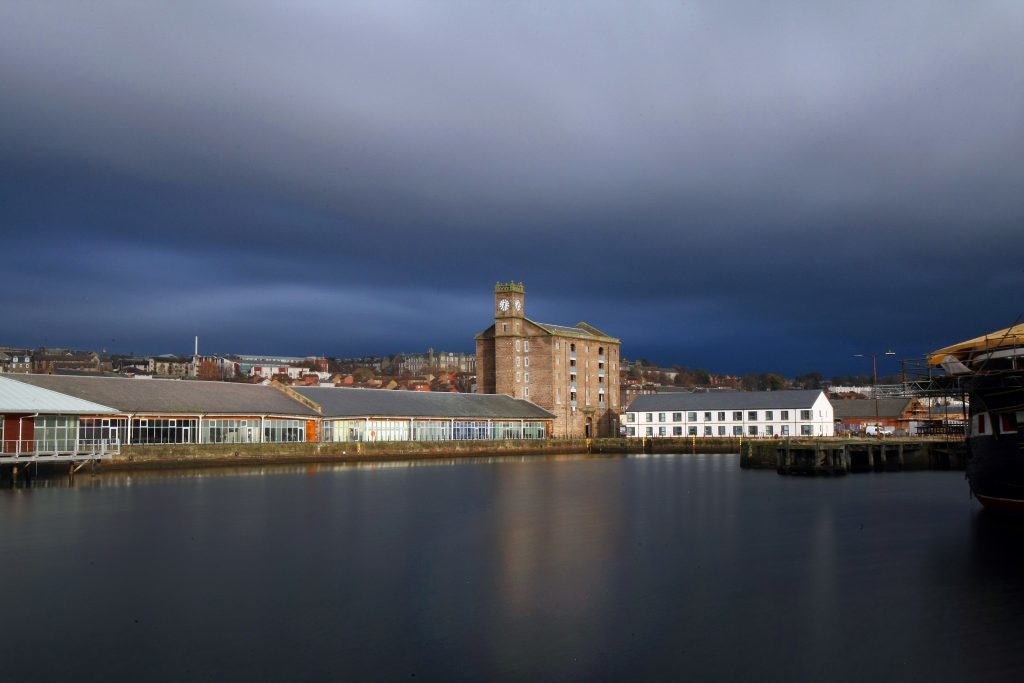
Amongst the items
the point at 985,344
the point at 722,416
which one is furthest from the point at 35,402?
the point at 722,416

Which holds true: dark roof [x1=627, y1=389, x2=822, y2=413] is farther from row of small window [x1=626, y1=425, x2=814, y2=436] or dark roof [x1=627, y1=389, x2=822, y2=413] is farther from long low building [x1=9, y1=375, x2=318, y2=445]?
long low building [x1=9, y1=375, x2=318, y2=445]

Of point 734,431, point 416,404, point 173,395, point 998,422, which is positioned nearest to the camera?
point 998,422

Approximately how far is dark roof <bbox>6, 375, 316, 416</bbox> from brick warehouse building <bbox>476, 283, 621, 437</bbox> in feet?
110

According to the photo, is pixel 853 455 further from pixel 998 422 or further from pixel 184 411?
pixel 184 411

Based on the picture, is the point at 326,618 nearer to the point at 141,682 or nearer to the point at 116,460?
the point at 141,682

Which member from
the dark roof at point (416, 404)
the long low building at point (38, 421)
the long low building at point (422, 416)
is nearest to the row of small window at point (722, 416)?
the dark roof at point (416, 404)

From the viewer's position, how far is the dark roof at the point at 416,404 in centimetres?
7650

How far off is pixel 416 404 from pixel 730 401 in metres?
36.8

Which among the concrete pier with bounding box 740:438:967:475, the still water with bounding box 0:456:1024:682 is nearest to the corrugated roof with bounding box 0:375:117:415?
the still water with bounding box 0:456:1024:682

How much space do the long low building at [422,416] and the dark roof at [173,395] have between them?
135 inches

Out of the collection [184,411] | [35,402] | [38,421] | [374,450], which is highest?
[35,402]

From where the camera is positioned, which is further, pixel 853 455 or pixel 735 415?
pixel 735 415

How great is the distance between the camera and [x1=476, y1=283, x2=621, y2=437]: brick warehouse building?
10106 centimetres

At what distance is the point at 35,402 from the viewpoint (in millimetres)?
47562
